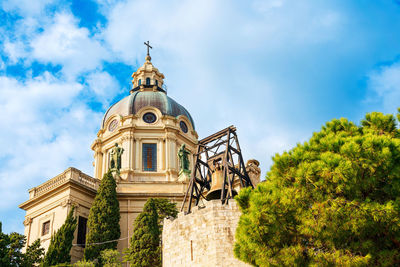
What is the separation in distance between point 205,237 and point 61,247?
10490 mm

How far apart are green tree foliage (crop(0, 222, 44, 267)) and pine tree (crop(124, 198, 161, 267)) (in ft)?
17.5

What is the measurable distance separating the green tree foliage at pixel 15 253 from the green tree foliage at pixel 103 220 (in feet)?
9.59

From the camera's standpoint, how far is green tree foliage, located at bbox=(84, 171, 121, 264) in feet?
93.6

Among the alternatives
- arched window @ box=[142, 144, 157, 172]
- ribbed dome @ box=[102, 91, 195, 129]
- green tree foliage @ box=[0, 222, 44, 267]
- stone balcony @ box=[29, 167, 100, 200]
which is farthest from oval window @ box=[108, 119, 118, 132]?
green tree foliage @ box=[0, 222, 44, 267]

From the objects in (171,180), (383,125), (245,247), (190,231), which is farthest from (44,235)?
(383,125)

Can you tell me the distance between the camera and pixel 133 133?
4247 centimetres

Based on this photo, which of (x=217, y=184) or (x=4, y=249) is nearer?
(x=217, y=184)

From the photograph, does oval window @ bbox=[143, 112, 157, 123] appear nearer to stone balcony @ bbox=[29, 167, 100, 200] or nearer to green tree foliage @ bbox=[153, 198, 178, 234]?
stone balcony @ bbox=[29, 167, 100, 200]

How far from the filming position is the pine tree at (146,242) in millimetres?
26297

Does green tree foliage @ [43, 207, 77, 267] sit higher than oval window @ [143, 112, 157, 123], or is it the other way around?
oval window @ [143, 112, 157, 123]

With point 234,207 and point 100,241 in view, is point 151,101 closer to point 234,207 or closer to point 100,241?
point 100,241

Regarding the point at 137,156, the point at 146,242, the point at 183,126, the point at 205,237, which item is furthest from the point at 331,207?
the point at 183,126

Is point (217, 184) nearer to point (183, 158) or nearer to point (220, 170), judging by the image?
point (220, 170)

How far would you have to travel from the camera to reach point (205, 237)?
19984mm
